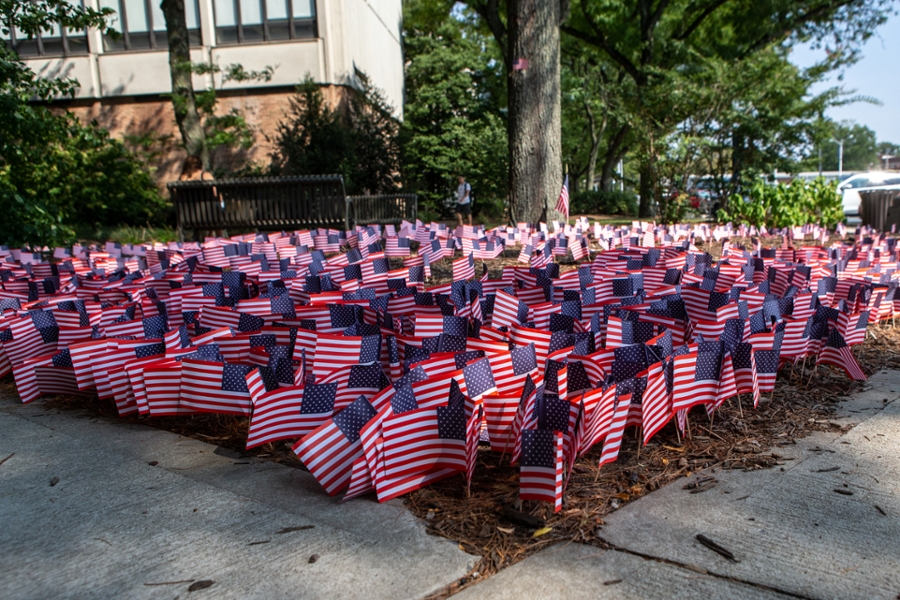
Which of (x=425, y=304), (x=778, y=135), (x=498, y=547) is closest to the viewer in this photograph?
(x=498, y=547)

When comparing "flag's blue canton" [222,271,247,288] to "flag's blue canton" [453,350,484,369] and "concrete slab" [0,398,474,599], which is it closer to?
"concrete slab" [0,398,474,599]

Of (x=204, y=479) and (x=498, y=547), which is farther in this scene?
(x=204, y=479)

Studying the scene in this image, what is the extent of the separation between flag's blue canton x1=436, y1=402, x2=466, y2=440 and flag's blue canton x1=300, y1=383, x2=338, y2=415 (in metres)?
0.62

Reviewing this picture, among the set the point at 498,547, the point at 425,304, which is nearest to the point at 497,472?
the point at 498,547

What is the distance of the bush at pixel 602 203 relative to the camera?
33.7 meters

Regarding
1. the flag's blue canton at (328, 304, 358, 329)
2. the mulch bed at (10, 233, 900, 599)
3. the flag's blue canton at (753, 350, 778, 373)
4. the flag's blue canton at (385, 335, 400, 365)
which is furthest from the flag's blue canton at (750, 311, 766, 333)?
the flag's blue canton at (328, 304, 358, 329)

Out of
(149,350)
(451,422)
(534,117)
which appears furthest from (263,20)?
(451,422)

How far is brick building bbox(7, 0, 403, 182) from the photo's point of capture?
21984mm

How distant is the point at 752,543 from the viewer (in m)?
2.27

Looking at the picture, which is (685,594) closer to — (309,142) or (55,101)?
(309,142)

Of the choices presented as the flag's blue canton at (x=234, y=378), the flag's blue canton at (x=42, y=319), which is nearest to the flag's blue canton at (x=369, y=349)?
the flag's blue canton at (x=234, y=378)

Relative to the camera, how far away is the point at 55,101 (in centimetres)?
2338

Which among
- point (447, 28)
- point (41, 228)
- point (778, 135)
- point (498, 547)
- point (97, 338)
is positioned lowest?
point (498, 547)

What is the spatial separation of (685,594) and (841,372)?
2749mm
